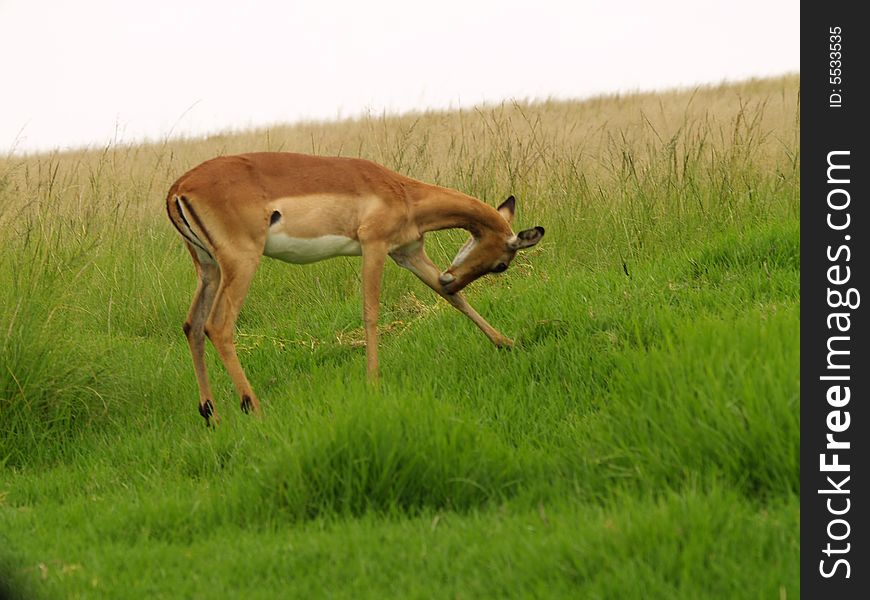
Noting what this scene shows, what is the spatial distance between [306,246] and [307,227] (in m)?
0.15

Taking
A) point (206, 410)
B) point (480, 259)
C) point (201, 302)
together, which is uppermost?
point (480, 259)

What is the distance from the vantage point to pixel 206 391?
7453 mm

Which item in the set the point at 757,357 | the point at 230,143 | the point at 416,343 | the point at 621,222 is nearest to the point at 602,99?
the point at 230,143

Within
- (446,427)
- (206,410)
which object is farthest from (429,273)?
(446,427)

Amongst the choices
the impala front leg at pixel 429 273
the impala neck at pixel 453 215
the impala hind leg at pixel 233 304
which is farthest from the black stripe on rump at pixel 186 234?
the impala neck at pixel 453 215

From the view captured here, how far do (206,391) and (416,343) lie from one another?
163cm

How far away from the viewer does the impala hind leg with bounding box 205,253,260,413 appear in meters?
7.13

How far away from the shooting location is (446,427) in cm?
536

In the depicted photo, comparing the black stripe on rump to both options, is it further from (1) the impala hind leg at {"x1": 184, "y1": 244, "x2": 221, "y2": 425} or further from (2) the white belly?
(2) the white belly

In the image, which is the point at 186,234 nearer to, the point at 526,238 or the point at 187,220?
the point at 187,220

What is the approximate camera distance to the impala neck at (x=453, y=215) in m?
7.77

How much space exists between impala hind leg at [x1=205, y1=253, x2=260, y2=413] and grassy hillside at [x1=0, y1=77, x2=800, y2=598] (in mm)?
241

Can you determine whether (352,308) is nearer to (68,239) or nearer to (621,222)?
(621,222)

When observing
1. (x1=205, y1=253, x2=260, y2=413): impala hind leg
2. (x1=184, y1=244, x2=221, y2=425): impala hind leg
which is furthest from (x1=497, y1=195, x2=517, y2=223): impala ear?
(x1=184, y1=244, x2=221, y2=425): impala hind leg
